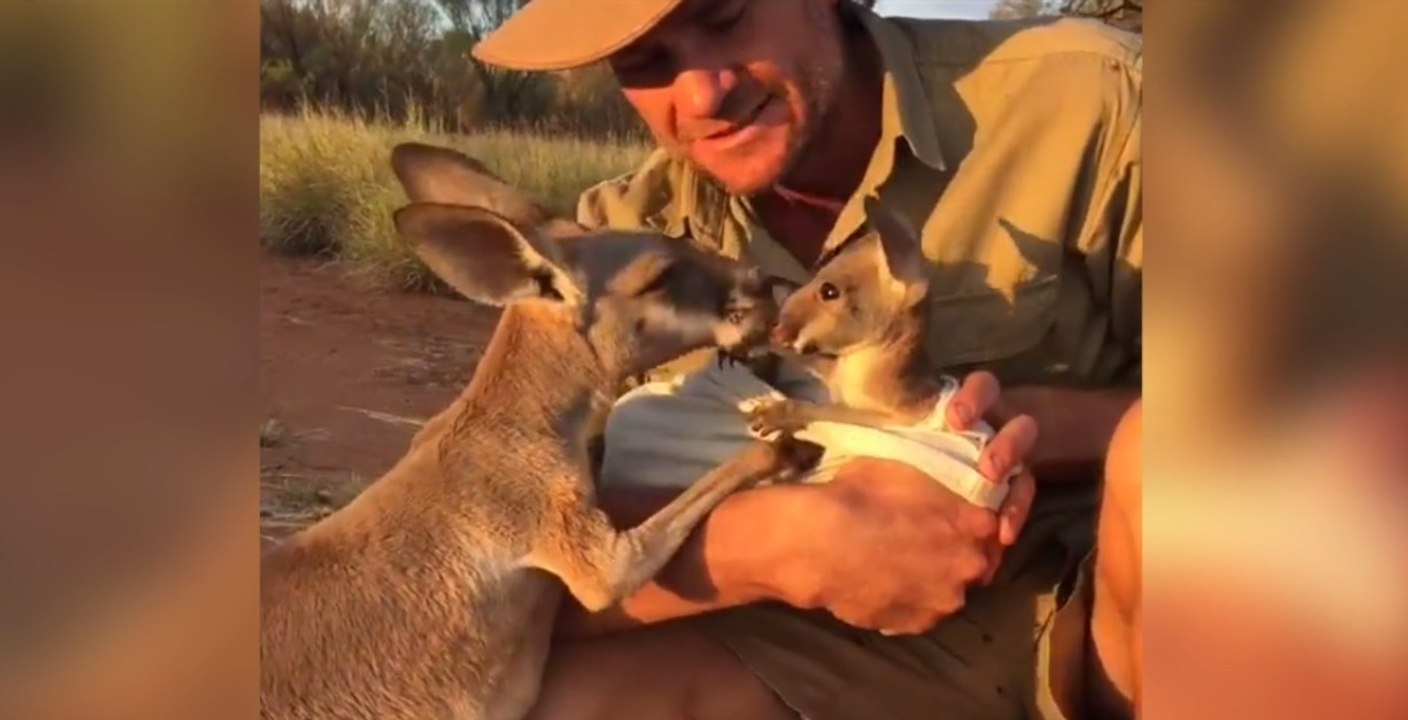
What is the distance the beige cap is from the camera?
180cm

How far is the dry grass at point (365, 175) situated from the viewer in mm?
1876

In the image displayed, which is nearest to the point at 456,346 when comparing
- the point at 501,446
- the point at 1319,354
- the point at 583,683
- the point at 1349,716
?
→ the point at 501,446

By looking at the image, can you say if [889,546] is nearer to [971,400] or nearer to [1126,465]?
[971,400]

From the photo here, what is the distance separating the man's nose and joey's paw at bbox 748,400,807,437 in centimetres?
34

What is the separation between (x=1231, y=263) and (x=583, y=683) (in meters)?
0.93

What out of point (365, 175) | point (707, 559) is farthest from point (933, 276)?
point (365, 175)

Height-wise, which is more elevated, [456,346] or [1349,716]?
[456,346]

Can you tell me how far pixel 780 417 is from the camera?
1825 mm

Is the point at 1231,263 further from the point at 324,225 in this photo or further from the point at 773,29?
the point at 324,225

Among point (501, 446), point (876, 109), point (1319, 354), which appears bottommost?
point (501, 446)

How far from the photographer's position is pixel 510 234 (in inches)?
71.6

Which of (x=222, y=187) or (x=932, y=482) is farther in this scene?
(x=222, y=187)

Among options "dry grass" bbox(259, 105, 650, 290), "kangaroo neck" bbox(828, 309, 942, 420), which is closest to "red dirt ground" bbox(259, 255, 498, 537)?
"dry grass" bbox(259, 105, 650, 290)

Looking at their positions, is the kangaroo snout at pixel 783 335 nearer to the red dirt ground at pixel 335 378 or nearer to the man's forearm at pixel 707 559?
the man's forearm at pixel 707 559
